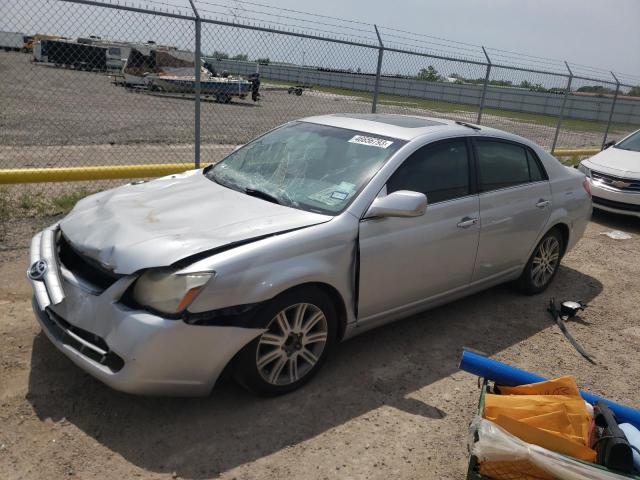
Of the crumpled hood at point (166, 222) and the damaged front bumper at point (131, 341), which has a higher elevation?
the crumpled hood at point (166, 222)

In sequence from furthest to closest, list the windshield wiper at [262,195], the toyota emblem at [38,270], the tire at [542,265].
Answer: the tire at [542,265] → the windshield wiper at [262,195] → the toyota emblem at [38,270]

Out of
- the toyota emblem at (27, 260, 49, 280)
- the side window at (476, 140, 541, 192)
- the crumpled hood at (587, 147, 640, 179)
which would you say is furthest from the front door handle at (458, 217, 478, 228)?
the crumpled hood at (587, 147, 640, 179)

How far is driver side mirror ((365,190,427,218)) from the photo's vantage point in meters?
3.48

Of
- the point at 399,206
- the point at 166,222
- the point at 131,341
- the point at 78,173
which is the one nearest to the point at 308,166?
the point at 399,206

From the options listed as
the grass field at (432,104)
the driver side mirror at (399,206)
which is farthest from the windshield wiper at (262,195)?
the grass field at (432,104)

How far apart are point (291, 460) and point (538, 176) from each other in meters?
3.49

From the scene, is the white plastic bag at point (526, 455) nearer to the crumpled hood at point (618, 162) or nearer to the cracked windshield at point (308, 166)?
the cracked windshield at point (308, 166)

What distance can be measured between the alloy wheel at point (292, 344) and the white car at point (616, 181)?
21.9ft

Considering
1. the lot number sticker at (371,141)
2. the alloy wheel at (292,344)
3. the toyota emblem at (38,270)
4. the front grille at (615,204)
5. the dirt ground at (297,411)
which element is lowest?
the dirt ground at (297,411)

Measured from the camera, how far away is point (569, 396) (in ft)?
8.78

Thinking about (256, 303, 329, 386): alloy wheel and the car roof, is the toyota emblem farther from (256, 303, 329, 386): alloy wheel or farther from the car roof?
the car roof

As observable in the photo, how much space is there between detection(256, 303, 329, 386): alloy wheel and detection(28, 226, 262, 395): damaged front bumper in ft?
0.71

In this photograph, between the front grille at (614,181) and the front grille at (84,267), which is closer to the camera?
the front grille at (84,267)

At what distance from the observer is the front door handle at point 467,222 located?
4.13 m
